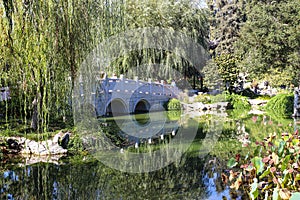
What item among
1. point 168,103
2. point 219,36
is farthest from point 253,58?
point 219,36

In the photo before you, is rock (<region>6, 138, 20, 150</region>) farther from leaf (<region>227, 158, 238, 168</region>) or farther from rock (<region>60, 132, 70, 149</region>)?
leaf (<region>227, 158, 238, 168</region>)

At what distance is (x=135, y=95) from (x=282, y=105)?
652 centimetres

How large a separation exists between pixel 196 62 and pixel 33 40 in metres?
14.8

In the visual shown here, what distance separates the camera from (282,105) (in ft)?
52.0

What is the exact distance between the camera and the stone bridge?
13461mm

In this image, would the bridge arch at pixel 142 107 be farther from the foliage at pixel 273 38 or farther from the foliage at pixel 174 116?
the foliage at pixel 273 38

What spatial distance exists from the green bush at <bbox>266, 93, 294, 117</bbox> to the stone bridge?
179 inches

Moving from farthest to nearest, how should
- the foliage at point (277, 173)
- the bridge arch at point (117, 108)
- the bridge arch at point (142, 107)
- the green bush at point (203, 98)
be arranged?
the green bush at point (203, 98), the bridge arch at point (142, 107), the bridge arch at point (117, 108), the foliage at point (277, 173)

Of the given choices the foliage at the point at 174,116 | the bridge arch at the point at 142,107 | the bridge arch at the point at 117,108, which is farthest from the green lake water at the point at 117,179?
the bridge arch at the point at 142,107

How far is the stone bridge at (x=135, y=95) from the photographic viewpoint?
→ 44.2 ft

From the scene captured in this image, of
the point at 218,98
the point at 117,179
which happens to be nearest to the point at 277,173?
the point at 117,179

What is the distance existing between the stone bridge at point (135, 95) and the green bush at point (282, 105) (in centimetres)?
456

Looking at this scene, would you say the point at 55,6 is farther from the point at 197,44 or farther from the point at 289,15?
the point at 197,44

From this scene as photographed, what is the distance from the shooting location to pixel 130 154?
23.4 feet
